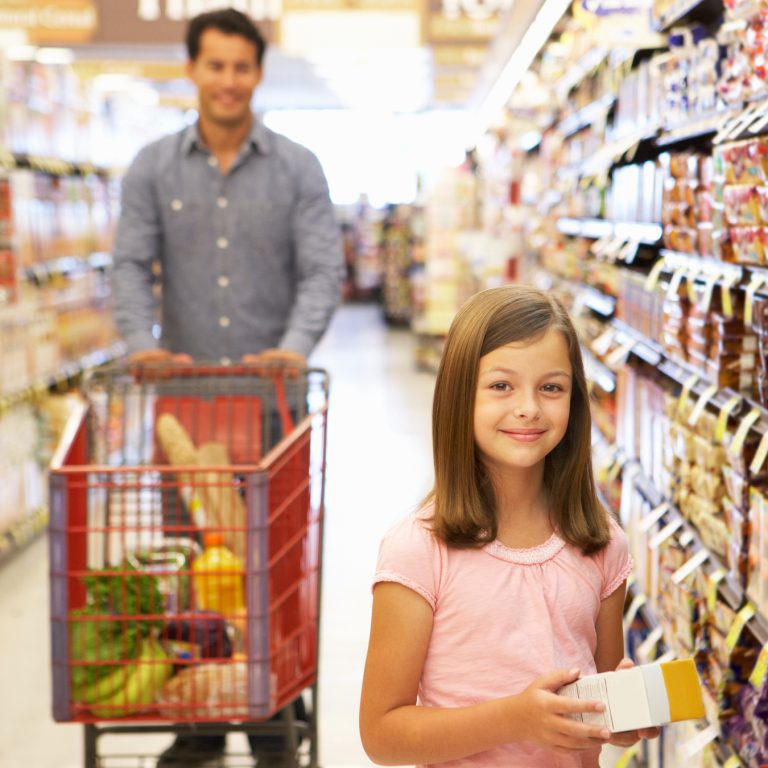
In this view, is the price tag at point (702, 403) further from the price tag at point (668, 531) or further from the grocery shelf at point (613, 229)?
the grocery shelf at point (613, 229)

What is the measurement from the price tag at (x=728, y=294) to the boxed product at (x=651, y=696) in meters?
1.25

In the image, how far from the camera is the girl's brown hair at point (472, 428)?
5.64 feet

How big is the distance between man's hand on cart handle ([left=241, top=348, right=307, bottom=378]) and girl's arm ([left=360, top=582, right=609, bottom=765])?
125cm

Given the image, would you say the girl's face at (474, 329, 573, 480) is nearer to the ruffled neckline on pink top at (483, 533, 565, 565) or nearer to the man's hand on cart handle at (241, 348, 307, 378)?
the ruffled neckline on pink top at (483, 533, 565, 565)

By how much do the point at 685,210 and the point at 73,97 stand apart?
531 cm

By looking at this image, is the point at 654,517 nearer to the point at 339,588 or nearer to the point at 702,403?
the point at 702,403

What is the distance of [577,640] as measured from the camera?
1.75m

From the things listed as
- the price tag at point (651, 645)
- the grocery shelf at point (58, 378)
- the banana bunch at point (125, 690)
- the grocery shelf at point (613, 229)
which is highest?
the grocery shelf at point (613, 229)

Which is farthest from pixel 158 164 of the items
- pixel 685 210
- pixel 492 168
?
pixel 492 168

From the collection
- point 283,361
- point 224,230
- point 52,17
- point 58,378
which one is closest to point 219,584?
point 283,361

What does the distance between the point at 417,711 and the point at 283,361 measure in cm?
143

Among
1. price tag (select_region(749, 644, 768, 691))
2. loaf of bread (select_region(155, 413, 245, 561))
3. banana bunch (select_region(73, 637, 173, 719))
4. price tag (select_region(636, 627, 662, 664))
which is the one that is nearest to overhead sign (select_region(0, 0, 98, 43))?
loaf of bread (select_region(155, 413, 245, 561))

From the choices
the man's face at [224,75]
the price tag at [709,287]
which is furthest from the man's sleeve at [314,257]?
the price tag at [709,287]

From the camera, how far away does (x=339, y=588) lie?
539 cm
